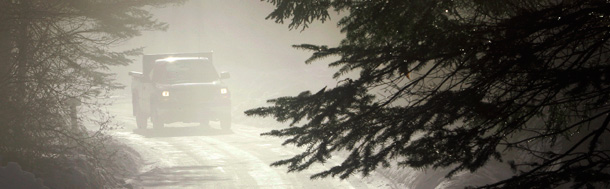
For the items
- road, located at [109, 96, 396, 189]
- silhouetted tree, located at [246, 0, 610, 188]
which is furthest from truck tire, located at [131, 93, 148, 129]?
silhouetted tree, located at [246, 0, 610, 188]

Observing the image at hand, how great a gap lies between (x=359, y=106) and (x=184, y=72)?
1852cm

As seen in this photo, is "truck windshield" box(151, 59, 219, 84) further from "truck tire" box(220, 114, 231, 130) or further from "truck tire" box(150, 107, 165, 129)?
"truck tire" box(220, 114, 231, 130)

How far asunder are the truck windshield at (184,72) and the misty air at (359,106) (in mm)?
46

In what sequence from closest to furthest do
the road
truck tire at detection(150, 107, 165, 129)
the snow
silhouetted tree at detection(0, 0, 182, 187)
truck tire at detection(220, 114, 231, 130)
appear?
the snow
silhouetted tree at detection(0, 0, 182, 187)
the road
truck tire at detection(150, 107, 165, 129)
truck tire at detection(220, 114, 231, 130)

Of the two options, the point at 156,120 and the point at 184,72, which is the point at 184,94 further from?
the point at 184,72

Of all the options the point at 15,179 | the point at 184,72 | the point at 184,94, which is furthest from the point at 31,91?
the point at 184,72

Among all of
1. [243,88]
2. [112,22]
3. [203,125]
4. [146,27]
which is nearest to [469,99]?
[112,22]

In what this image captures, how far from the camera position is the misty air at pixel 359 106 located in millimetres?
4754

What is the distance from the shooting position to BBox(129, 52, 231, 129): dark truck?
2211 cm

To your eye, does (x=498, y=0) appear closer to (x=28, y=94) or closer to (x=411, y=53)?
(x=411, y=53)

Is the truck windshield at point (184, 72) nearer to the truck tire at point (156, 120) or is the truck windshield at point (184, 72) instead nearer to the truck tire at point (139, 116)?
the truck tire at point (156, 120)

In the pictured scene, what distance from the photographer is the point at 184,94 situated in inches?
874

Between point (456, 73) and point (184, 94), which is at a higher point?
point (184, 94)

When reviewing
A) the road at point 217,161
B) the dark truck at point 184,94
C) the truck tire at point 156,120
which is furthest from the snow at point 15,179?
the truck tire at point 156,120
